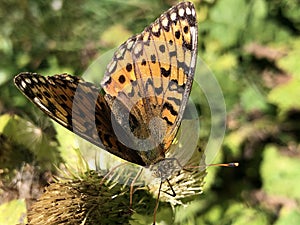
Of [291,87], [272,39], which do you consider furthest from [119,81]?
[272,39]

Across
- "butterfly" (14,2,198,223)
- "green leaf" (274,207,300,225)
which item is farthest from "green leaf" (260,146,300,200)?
"butterfly" (14,2,198,223)

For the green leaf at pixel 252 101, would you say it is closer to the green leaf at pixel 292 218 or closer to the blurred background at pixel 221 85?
the blurred background at pixel 221 85

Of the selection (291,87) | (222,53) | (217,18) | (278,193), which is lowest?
(278,193)

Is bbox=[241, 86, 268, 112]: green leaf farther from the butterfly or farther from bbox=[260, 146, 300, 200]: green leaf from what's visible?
the butterfly

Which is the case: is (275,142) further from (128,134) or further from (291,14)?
(128,134)

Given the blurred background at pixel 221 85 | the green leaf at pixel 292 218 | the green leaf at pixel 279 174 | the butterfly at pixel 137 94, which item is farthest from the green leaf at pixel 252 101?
the butterfly at pixel 137 94

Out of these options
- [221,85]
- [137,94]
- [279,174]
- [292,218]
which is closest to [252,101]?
[221,85]

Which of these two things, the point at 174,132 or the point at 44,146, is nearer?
the point at 174,132

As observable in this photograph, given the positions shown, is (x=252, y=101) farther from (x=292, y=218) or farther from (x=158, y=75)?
(x=158, y=75)
